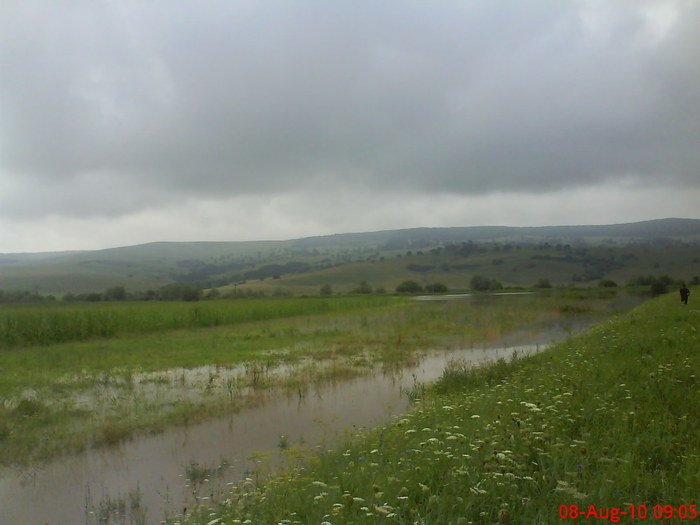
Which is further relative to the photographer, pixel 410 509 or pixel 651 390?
pixel 651 390

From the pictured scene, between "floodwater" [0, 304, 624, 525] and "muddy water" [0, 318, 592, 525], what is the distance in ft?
0.05

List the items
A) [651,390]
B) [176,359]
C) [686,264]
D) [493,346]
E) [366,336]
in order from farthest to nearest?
[686,264] < [366,336] < [493,346] < [176,359] < [651,390]

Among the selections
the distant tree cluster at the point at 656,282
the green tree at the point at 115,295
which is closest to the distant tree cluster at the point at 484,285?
the distant tree cluster at the point at 656,282

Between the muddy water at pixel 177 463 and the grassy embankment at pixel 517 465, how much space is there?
123 cm

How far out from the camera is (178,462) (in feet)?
28.7

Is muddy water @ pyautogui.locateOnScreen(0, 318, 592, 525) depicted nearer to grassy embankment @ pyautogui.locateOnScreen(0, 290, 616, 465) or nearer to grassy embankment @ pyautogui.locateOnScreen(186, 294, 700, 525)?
grassy embankment @ pyautogui.locateOnScreen(0, 290, 616, 465)

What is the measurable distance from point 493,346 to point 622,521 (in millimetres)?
19790

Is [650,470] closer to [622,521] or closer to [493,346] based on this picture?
[622,521]

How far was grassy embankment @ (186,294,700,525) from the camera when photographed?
4527 millimetres

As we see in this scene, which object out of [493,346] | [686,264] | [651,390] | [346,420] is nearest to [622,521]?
[651,390]

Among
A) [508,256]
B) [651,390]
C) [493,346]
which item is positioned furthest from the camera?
[508,256]

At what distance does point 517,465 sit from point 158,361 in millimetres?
17124

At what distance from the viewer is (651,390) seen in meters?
7.95

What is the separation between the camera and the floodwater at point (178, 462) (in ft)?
23.2
